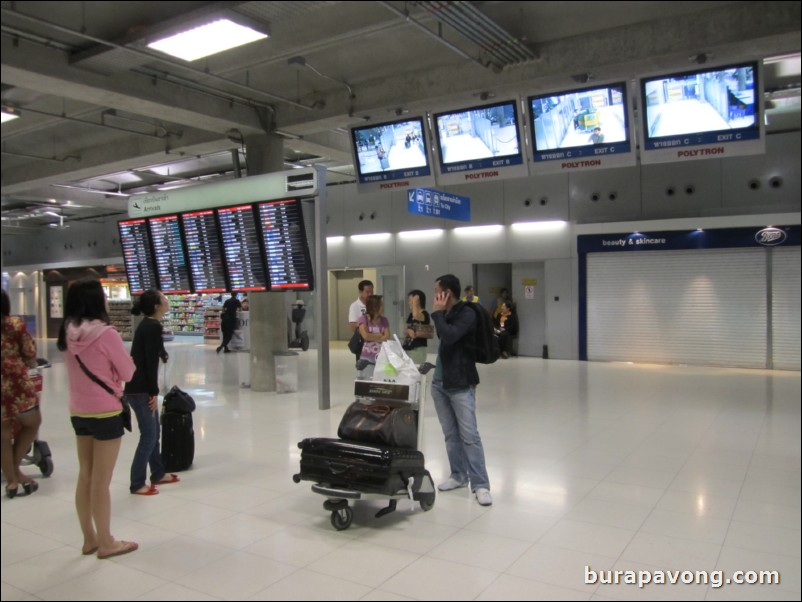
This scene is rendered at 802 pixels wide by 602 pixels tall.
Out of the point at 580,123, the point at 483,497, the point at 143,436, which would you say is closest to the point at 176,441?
the point at 143,436

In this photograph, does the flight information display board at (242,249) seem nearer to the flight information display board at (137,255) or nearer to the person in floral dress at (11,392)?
the flight information display board at (137,255)

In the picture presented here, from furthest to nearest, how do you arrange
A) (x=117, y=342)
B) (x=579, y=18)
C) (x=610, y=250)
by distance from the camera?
1. (x=610, y=250)
2. (x=579, y=18)
3. (x=117, y=342)

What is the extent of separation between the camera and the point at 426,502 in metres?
3.88

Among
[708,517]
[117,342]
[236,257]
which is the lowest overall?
[708,517]

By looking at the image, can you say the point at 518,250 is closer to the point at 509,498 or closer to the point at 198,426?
the point at 198,426

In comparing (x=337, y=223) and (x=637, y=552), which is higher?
(x=337, y=223)

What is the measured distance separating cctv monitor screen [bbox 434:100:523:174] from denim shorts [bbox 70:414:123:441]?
175 inches

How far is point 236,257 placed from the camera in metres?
7.39

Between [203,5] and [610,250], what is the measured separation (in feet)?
31.2

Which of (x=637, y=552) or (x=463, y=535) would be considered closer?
(x=637, y=552)

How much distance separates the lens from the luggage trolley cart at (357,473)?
3541 mm

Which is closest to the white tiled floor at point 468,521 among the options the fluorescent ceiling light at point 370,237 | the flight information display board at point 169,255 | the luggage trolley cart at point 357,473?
the luggage trolley cart at point 357,473

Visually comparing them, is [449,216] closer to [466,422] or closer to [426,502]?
[466,422]

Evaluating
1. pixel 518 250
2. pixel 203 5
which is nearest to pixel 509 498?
pixel 203 5
